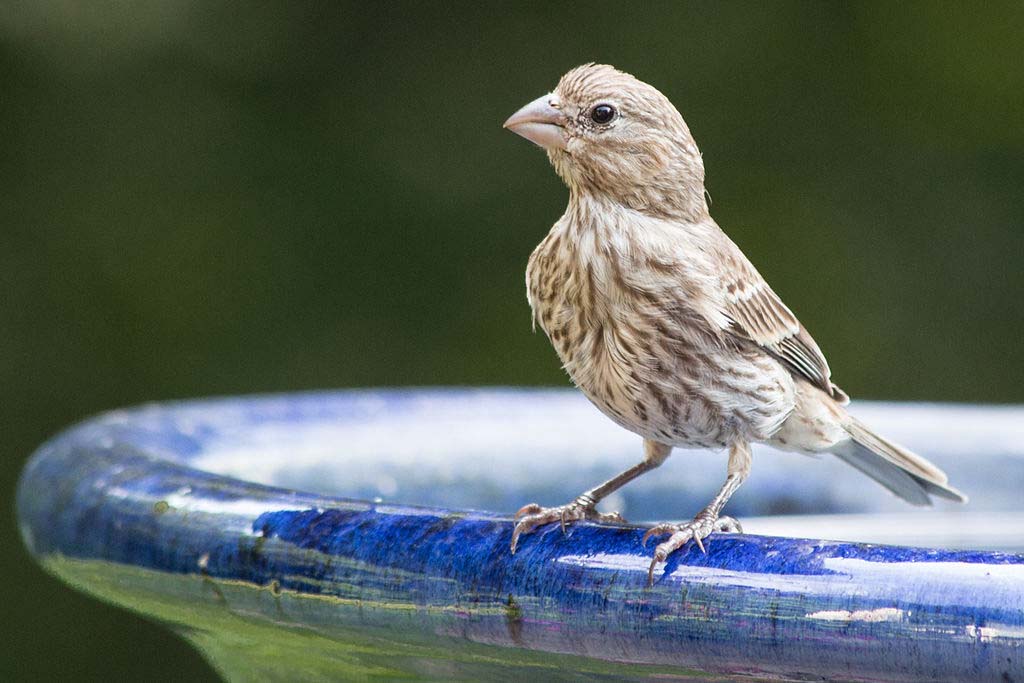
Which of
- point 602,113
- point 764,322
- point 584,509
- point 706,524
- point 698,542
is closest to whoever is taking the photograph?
point 698,542

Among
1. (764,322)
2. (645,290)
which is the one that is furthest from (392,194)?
(645,290)

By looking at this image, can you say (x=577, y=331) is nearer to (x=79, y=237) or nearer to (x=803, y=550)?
(x=803, y=550)

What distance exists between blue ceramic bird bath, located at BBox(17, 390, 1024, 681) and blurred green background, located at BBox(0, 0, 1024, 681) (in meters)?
2.72

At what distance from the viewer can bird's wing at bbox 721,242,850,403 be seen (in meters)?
2.29

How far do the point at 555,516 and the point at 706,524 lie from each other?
7.9 inches

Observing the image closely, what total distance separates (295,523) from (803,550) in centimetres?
64

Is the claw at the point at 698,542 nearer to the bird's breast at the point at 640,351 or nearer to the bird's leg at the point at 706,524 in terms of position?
the bird's leg at the point at 706,524

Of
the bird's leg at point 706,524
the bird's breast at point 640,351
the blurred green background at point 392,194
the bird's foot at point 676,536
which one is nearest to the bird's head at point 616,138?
the bird's breast at point 640,351

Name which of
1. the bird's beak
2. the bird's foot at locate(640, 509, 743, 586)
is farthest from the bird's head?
the bird's foot at locate(640, 509, 743, 586)

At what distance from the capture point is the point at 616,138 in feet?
7.35

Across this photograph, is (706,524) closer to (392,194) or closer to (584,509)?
(584,509)

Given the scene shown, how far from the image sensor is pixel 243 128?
5.69m

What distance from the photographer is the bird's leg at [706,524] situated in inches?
67.3

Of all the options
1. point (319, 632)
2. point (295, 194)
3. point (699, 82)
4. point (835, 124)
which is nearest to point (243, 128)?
point (295, 194)
